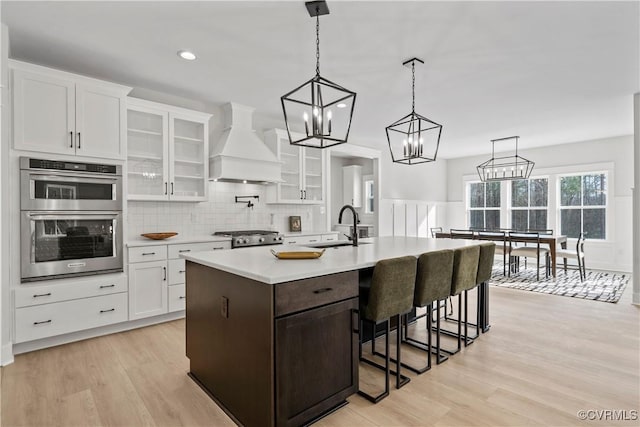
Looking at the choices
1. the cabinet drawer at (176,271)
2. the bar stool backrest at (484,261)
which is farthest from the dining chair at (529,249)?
the cabinet drawer at (176,271)

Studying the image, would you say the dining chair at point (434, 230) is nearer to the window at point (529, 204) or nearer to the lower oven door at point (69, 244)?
the window at point (529, 204)

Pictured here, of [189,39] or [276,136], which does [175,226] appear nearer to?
[276,136]

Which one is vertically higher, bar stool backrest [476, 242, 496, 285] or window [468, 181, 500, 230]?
window [468, 181, 500, 230]

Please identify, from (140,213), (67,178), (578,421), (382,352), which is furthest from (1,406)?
(578,421)

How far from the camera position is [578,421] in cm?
194

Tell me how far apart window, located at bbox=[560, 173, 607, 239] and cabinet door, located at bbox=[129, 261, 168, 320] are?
7919 mm

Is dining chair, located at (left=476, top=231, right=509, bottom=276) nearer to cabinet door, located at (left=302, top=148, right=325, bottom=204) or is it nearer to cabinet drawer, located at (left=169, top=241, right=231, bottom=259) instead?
cabinet door, located at (left=302, top=148, right=325, bottom=204)

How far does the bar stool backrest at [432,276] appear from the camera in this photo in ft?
7.98

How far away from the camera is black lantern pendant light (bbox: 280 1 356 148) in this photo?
2.28m

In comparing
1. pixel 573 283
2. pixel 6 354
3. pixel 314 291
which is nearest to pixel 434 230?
pixel 573 283

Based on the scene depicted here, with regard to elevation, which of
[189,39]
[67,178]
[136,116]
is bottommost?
[67,178]

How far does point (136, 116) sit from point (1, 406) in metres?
2.95

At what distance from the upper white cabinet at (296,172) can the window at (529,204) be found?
5.23m

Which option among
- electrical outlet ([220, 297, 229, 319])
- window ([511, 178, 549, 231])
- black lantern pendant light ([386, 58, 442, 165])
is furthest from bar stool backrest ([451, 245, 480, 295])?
window ([511, 178, 549, 231])
